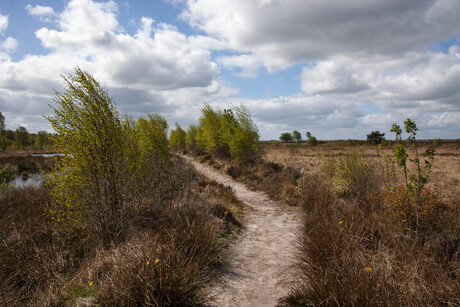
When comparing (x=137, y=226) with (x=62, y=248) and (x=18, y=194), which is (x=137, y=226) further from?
(x=18, y=194)

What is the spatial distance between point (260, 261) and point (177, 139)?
39.8m

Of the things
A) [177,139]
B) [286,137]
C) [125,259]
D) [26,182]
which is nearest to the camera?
[125,259]

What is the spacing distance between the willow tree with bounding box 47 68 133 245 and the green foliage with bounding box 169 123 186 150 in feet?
121

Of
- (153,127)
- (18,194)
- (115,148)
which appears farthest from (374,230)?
(153,127)

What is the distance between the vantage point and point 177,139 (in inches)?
1686

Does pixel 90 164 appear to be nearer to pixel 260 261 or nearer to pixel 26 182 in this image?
pixel 260 261

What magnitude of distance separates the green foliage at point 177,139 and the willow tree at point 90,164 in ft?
121

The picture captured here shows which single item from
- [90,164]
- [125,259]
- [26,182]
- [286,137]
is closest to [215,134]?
[26,182]

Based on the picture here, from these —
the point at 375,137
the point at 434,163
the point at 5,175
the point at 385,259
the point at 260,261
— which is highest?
the point at 375,137

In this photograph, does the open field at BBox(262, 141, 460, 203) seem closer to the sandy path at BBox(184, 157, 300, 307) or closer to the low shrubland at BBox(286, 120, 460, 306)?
the low shrubland at BBox(286, 120, 460, 306)

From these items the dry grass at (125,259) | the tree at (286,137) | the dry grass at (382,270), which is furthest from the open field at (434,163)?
the tree at (286,137)

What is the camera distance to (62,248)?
5102mm

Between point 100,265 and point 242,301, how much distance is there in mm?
2044

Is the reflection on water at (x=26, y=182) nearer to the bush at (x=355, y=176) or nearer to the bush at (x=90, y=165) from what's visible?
the bush at (x=90, y=165)
